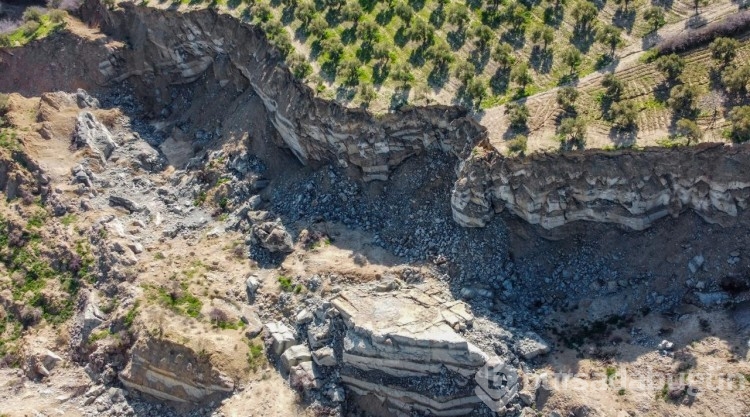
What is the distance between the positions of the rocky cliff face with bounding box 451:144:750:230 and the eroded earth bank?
0.38 feet

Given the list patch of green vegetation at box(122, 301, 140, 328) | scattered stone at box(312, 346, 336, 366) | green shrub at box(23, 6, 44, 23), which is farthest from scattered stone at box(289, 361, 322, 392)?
green shrub at box(23, 6, 44, 23)

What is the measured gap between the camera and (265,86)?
160ft

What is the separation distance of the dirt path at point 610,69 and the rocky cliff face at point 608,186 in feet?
7.47

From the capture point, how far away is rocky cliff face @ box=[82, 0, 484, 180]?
43.5 meters

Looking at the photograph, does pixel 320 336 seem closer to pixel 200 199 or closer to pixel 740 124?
pixel 200 199

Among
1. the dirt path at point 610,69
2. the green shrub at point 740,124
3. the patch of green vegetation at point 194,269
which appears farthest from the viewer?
the patch of green vegetation at point 194,269

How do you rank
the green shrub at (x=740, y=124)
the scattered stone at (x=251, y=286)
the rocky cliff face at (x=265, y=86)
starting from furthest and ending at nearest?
1. the rocky cliff face at (x=265, y=86)
2. the scattered stone at (x=251, y=286)
3. the green shrub at (x=740, y=124)

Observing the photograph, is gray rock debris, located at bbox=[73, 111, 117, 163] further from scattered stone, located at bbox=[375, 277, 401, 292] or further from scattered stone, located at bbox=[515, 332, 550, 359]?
scattered stone, located at bbox=[515, 332, 550, 359]

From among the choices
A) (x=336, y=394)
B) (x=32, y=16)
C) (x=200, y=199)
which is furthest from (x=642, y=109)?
(x=32, y=16)

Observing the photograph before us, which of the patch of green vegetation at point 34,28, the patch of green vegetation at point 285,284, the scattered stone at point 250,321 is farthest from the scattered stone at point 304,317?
the patch of green vegetation at point 34,28

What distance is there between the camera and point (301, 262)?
43562 mm

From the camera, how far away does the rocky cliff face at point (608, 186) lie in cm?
3669

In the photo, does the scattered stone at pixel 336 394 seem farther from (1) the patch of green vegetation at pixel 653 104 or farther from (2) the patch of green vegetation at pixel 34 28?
(2) the patch of green vegetation at pixel 34 28

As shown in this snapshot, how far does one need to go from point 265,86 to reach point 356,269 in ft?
50.9
